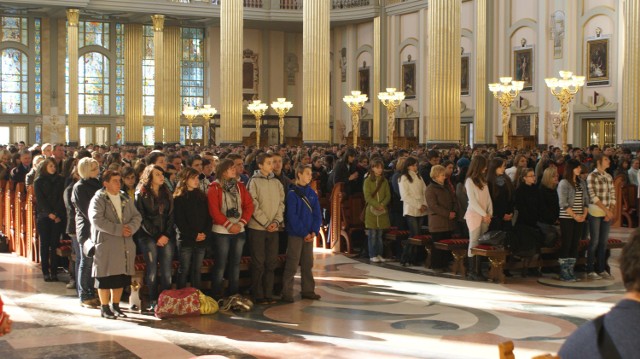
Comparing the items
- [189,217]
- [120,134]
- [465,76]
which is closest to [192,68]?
[120,134]

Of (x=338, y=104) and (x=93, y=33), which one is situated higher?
(x=93, y=33)

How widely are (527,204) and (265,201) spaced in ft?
11.7

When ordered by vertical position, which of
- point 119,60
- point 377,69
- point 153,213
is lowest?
point 153,213

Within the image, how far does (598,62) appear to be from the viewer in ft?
91.8

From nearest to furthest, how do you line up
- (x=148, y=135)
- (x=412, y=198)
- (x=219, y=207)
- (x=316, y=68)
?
1. (x=219, y=207)
2. (x=412, y=198)
3. (x=316, y=68)
4. (x=148, y=135)

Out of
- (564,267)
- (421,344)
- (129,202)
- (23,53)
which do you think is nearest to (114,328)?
(129,202)

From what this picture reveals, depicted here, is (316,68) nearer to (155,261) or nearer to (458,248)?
(458,248)

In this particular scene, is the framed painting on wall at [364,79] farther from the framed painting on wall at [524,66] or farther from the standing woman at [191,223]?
the standing woman at [191,223]

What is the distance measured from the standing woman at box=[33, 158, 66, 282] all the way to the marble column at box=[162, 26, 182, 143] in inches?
1169

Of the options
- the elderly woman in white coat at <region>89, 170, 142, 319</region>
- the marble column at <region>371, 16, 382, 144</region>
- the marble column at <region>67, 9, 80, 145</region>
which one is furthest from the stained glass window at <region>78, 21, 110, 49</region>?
the elderly woman in white coat at <region>89, 170, 142, 319</region>

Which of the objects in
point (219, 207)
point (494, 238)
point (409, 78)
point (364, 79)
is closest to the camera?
point (219, 207)

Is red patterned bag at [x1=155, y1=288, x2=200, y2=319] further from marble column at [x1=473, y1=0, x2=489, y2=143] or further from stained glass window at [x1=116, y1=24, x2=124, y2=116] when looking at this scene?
stained glass window at [x1=116, y1=24, x2=124, y2=116]

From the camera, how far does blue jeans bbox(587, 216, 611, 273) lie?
10742 millimetres

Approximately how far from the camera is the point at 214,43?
44.5m
